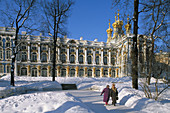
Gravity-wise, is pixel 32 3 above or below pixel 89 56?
above

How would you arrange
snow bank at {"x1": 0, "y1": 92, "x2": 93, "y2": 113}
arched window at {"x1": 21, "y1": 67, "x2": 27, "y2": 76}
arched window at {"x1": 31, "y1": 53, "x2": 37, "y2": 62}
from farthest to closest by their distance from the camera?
arched window at {"x1": 31, "y1": 53, "x2": 37, "y2": 62}, arched window at {"x1": 21, "y1": 67, "x2": 27, "y2": 76}, snow bank at {"x1": 0, "y1": 92, "x2": 93, "y2": 113}

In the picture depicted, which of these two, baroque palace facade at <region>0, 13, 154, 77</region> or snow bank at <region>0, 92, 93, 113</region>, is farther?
baroque palace facade at <region>0, 13, 154, 77</region>

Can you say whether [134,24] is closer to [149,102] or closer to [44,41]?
[149,102]

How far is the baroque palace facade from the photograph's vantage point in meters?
32.9

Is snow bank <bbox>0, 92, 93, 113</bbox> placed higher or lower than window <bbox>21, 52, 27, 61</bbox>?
lower

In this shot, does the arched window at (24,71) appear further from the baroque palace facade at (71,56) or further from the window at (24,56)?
the window at (24,56)

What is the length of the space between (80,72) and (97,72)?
5.19 m

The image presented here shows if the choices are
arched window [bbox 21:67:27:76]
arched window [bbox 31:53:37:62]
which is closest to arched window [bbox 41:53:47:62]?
arched window [bbox 31:53:37:62]

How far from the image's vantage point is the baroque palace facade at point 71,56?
32938 millimetres

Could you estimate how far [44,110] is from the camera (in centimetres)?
610

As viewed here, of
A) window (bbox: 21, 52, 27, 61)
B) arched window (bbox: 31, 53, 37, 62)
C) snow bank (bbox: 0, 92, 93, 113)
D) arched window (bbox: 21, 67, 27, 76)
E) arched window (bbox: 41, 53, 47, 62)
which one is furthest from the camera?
arched window (bbox: 41, 53, 47, 62)

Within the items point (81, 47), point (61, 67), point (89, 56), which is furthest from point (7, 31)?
point (89, 56)

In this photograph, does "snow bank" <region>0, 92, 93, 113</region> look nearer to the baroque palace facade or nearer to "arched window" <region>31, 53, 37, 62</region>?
the baroque palace facade

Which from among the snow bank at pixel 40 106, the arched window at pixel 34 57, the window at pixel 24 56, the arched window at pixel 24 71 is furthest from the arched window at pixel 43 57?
the snow bank at pixel 40 106
